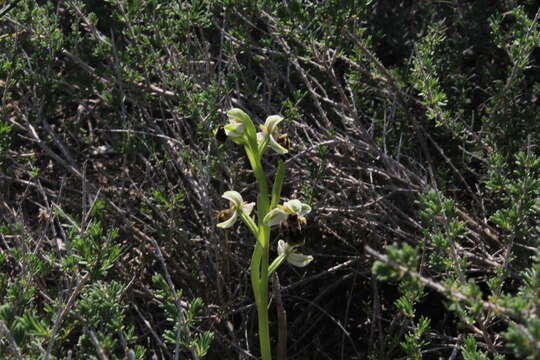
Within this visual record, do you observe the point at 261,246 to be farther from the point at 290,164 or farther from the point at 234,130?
the point at 290,164

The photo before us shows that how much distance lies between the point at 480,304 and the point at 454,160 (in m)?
1.39

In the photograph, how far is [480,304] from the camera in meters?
1.32

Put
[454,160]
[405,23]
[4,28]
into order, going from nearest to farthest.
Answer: [454,160]
[4,28]
[405,23]

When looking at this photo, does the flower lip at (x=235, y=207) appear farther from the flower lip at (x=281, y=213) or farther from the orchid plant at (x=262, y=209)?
the flower lip at (x=281, y=213)

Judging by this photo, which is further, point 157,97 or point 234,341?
point 157,97

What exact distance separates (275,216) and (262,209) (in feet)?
0.20

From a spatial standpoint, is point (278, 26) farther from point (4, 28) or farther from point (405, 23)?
point (4, 28)

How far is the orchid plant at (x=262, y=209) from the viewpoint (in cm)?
182

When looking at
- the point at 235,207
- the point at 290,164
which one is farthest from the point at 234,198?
the point at 290,164

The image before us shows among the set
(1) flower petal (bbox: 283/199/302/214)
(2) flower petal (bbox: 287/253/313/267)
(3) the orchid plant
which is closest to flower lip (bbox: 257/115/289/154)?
(3) the orchid plant

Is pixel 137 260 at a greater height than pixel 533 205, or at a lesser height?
lesser

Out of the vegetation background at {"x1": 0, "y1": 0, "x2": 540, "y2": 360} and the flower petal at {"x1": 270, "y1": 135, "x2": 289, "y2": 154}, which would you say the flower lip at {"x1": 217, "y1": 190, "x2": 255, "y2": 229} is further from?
the vegetation background at {"x1": 0, "y1": 0, "x2": 540, "y2": 360}

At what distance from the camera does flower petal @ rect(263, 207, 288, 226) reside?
1802mm

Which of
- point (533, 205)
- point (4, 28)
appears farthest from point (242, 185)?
point (4, 28)
